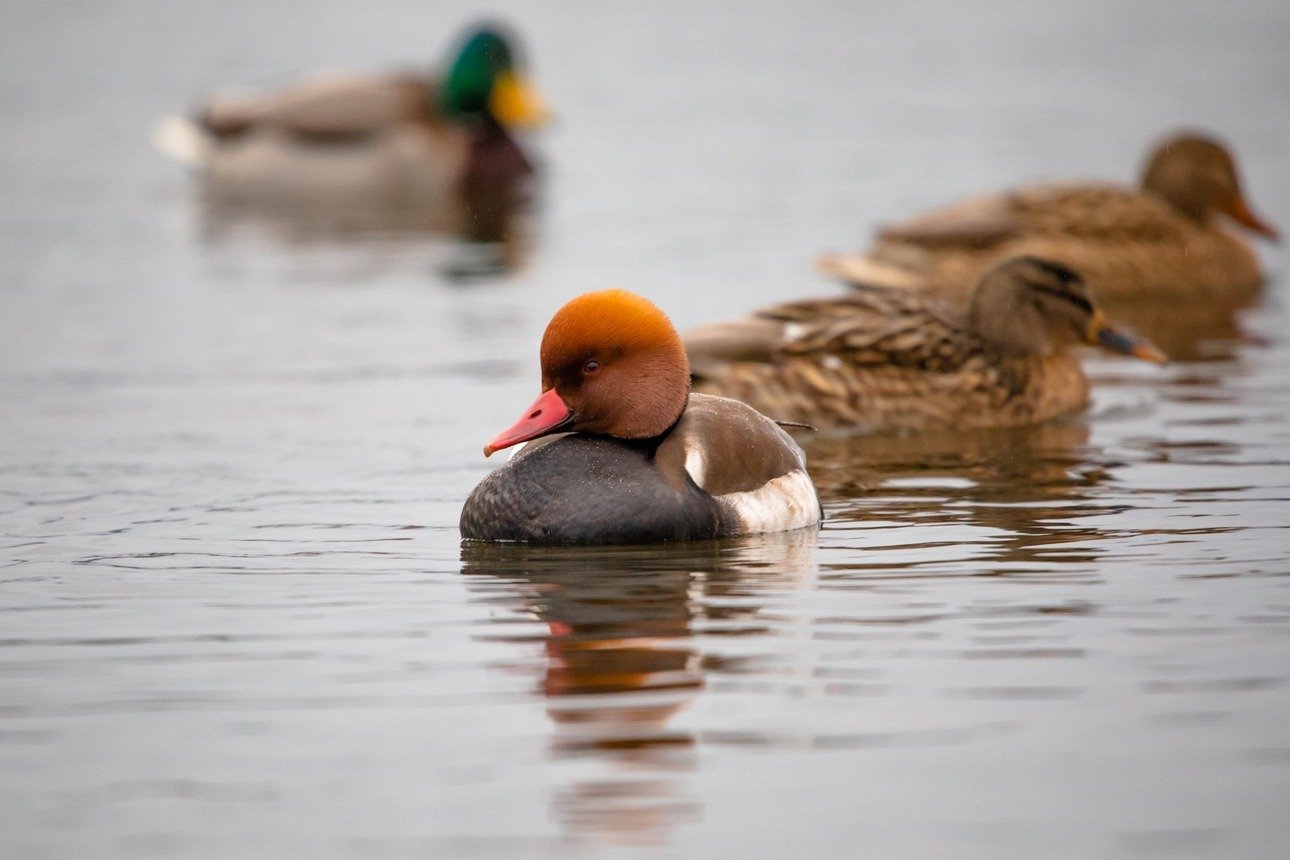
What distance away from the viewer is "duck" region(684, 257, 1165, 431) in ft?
36.5

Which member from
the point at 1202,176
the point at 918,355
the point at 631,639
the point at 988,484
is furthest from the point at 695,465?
the point at 1202,176

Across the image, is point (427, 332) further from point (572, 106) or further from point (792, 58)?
point (792, 58)

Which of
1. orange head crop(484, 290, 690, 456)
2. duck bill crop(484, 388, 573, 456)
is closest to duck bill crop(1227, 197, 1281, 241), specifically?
orange head crop(484, 290, 690, 456)

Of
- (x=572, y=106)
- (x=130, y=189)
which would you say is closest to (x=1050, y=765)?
(x=130, y=189)

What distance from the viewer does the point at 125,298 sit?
54.4 feet

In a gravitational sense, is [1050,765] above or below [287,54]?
below

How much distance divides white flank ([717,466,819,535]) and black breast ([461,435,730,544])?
9cm

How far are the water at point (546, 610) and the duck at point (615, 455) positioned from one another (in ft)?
0.43

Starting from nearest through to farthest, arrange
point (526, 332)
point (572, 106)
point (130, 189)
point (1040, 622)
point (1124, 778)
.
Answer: point (1124, 778)
point (1040, 622)
point (526, 332)
point (130, 189)
point (572, 106)

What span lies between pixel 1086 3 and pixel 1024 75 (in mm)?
15595

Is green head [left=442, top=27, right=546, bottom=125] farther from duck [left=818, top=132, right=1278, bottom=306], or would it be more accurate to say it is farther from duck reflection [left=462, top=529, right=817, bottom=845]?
duck reflection [left=462, top=529, right=817, bottom=845]

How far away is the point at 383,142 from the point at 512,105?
60.5 inches

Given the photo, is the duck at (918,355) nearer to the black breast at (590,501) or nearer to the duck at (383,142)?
the black breast at (590,501)

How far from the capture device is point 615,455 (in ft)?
26.6
